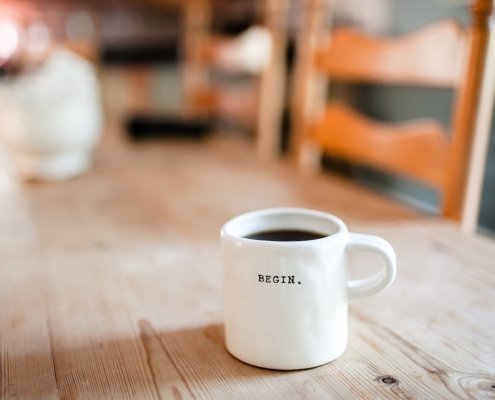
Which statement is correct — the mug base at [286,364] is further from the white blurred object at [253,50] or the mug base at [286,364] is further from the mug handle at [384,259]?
the white blurred object at [253,50]

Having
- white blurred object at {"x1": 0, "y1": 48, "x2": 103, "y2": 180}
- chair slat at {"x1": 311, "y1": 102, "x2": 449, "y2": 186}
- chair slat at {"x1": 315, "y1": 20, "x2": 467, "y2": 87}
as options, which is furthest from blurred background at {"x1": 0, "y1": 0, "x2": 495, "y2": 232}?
chair slat at {"x1": 315, "y1": 20, "x2": 467, "y2": 87}

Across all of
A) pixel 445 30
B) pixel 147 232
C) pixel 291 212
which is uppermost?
pixel 445 30

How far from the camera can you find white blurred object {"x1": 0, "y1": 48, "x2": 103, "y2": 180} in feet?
3.33

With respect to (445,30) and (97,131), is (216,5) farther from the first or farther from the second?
(445,30)

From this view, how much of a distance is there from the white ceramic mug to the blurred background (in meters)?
0.61

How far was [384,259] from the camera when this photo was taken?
43cm

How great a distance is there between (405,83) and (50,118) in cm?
65

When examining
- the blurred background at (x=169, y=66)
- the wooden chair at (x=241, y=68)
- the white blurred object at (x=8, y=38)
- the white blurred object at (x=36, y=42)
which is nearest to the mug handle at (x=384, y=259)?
the blurred background at (x=169, y=66)

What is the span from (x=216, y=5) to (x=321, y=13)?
3.02ft

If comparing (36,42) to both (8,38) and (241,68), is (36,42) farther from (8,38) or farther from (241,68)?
(241,68)

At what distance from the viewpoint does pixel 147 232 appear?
780 millimetres

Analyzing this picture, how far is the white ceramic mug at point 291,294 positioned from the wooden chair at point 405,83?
400 millimetres

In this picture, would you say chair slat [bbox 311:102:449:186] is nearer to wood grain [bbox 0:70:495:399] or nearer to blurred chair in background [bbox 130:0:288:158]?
wood grain [bbox 0:70:495:399]

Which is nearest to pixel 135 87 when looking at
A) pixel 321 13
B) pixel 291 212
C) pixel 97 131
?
pixel 97 131
